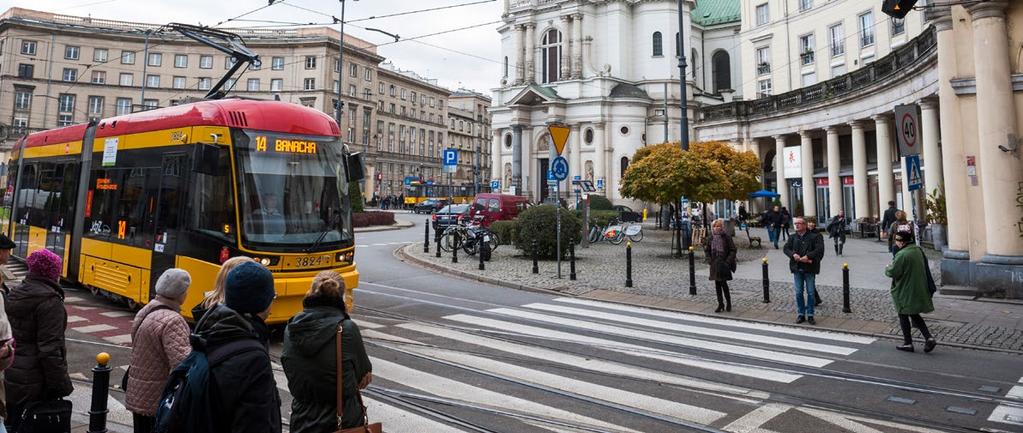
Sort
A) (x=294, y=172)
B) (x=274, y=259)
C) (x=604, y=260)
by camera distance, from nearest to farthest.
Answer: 1. (x=274, y=259)
2. (x=294, y=172)
3. (x=604, y=260)

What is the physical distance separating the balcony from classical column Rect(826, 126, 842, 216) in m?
1.97

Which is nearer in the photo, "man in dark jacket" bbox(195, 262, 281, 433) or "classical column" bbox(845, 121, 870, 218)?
"man in dark jacket" bbox(195, 262, 281, 433)

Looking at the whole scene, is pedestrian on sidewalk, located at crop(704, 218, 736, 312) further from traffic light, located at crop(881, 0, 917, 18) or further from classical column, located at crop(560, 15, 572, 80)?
classical column, located at crop(560, 15, 572, 80)

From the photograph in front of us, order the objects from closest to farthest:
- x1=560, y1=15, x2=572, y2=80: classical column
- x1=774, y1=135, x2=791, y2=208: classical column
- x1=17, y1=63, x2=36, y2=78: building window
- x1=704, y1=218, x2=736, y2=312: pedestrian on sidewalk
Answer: x1=704, y1=218, x2=736, y2=312: pedestrian on sidewalk
x1=774, y1=135, x2=791, y2=208: classical column
x1=560, y1=15, x2=572, y2=80: classical column
x1=17, y1=63, x2=36, y2=78: building window

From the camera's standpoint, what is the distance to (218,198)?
7.40 meters

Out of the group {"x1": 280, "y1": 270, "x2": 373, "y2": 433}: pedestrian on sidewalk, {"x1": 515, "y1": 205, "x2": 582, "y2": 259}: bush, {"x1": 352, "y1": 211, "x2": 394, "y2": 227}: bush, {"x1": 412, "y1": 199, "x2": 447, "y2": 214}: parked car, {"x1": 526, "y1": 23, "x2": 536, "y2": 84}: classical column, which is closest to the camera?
{"x1": 280, "y1": 270, "x2": 373, "y2": 433}: pedestrian on sidewalk

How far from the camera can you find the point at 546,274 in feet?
50.4

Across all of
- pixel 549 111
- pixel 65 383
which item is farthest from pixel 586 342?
pixel 549 111

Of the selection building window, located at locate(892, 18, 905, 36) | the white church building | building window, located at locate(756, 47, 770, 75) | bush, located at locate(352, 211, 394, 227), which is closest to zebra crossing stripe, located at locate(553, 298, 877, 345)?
bush, located at locate(352, 211, 394, 227)

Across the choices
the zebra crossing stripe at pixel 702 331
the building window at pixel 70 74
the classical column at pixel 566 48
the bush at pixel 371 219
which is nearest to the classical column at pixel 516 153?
the classical column at pixel 566 48

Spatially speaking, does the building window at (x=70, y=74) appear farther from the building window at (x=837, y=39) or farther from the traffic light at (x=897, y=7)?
the traffic light at (x=897, y=7)

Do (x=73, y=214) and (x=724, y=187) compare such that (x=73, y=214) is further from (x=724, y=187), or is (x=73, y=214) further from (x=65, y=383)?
(x=724, y=187)

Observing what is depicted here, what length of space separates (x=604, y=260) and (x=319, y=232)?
41.0 ft

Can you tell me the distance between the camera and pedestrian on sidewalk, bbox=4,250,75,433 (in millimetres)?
3936
